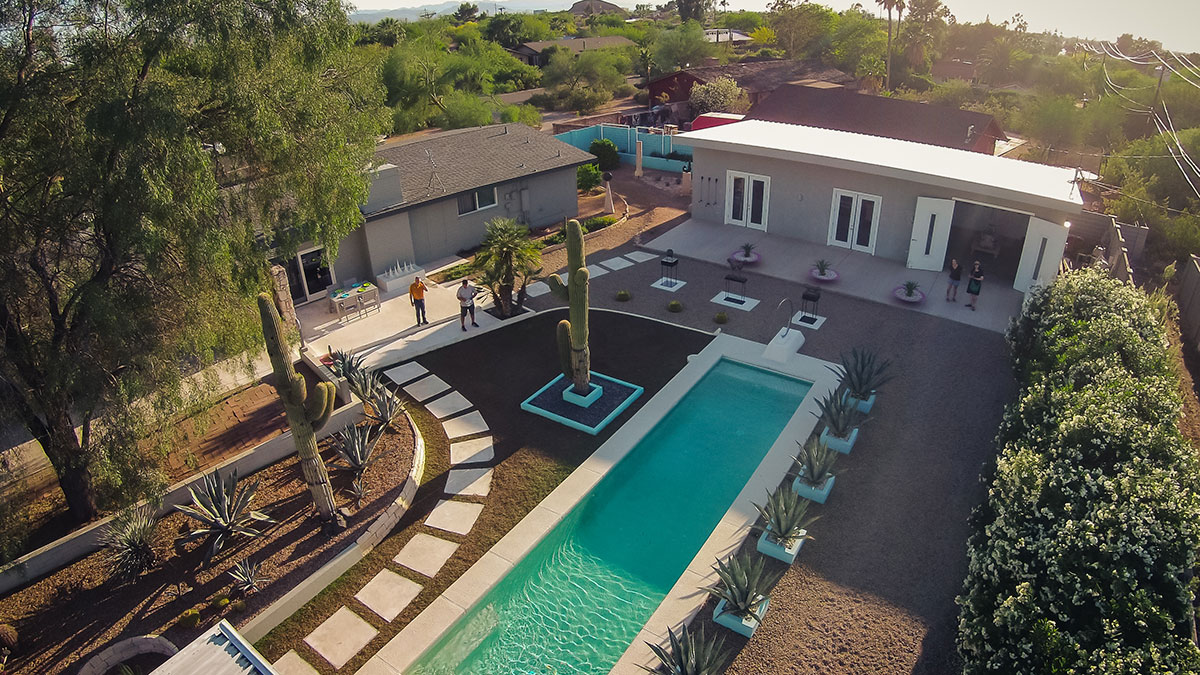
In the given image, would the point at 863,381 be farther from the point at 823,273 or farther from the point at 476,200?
the point at 476,200

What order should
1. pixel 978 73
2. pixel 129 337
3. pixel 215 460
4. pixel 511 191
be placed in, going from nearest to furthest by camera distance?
pixel 129 337 → pixel 215 460 → pixel 511 191 → pixel 978 73

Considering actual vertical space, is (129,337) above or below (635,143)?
above

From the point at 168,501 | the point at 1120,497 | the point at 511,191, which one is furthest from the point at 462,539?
the point at 511,191

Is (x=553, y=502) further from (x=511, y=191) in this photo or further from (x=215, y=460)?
(x=511, y=191)

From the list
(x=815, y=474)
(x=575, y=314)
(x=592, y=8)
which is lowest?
(x=815, y=474)

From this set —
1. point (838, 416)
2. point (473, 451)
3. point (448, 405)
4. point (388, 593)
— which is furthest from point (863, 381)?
point (388, 593)
